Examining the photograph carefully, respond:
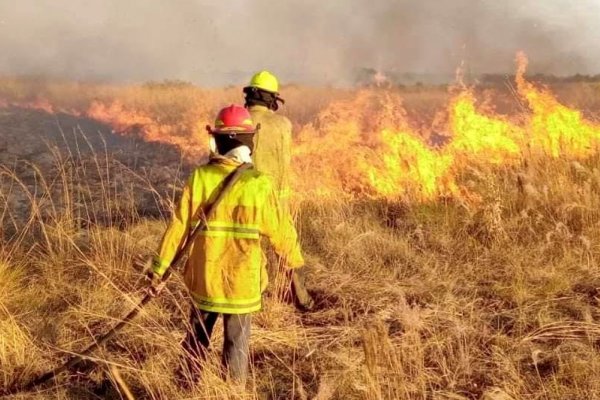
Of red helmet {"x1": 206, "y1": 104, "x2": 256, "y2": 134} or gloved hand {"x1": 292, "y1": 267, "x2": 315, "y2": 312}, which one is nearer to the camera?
red helmet {"x1": 206, "y1": 104, "x2": 256, "y2": 134}

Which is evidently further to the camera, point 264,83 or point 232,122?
point 264,83

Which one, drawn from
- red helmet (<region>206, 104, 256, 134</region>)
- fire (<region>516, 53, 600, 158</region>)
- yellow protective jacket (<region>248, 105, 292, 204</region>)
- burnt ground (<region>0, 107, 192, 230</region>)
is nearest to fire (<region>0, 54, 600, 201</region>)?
fire (<region>516, 53, 600, 158</region>)

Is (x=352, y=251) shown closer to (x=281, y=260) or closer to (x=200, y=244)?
(x=281, y=260)

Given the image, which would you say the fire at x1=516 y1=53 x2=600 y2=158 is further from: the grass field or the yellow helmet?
the yellow helmet

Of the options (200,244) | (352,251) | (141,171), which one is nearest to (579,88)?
(141,171)

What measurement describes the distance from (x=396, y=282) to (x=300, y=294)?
853mm

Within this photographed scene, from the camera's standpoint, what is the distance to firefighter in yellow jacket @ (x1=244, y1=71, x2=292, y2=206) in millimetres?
4848

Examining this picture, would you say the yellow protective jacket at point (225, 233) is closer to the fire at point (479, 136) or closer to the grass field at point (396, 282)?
the grass field at point (396, 282)

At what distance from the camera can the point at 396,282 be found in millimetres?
4945

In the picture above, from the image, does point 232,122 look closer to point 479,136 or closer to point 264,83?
point 264,83

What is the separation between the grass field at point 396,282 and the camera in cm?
336

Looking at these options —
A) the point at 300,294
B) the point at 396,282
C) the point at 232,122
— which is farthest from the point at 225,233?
the point at 396,282

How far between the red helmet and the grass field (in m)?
1.22

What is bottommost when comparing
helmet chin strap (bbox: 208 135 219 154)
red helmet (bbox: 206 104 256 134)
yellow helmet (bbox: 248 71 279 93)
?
helmet chin strap (bbox: 208 135 219 154)
